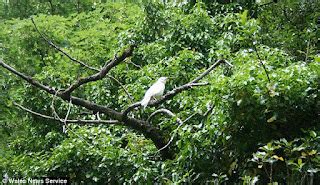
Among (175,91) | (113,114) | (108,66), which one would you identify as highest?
(108,66)

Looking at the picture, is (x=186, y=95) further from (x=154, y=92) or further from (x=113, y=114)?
(x=113, y=114)

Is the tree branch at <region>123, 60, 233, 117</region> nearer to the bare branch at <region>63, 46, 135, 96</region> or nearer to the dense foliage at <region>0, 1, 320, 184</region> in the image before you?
the dense foliage at <region>0, 1, 320, 184</region>

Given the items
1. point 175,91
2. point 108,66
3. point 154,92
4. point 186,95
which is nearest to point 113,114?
point 154,92

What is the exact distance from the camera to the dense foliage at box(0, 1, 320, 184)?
2615 millimetres

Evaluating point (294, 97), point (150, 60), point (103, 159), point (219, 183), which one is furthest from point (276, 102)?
point (150, 60)

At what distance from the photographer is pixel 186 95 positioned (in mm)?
3900

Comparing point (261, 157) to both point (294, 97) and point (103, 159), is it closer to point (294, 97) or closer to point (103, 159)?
point (294, 97)

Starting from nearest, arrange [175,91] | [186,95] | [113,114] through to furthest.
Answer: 1. [175,91]
2. [113,114]
3. [186,95]

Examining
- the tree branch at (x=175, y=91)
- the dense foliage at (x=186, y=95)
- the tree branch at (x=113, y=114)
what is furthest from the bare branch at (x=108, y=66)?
the dense foliage at (x=186, y=95)

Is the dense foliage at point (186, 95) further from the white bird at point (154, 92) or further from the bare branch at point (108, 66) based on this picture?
the bare branch at point (108, 66)

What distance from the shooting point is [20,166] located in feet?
14.6

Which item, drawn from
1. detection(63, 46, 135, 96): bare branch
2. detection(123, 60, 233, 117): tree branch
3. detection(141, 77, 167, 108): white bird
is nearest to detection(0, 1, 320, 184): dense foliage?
detection(123, 60, 233, 117): tree branch

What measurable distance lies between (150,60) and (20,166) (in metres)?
1.76

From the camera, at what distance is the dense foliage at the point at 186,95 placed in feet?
8.58
